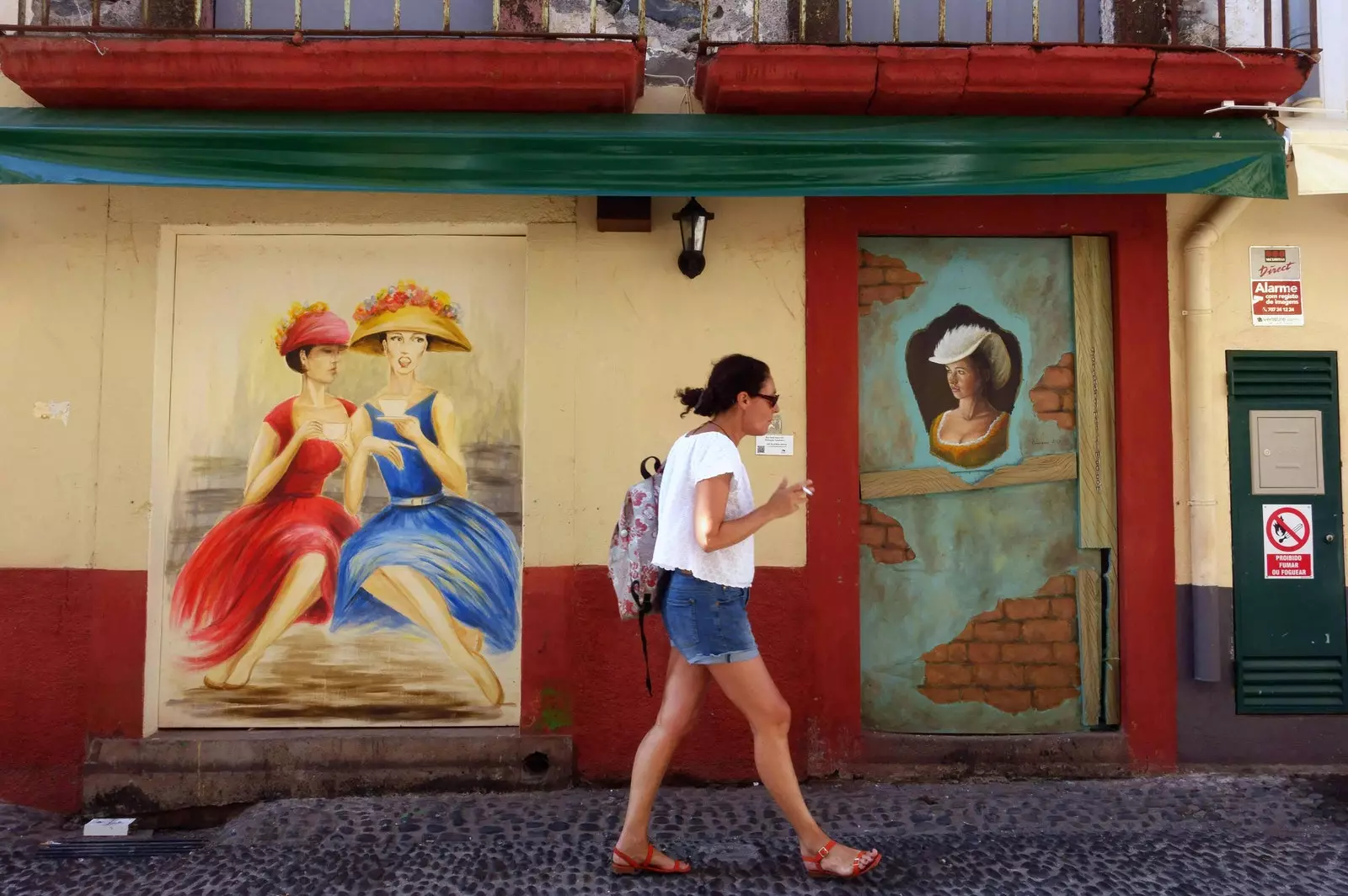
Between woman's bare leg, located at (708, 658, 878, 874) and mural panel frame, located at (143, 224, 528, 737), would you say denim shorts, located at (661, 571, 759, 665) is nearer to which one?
woman's bare leg, located at (708, 658, 878, 874)

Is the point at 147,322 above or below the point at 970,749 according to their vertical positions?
above

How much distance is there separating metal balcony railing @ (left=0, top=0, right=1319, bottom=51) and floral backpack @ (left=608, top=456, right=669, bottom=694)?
2.52 m

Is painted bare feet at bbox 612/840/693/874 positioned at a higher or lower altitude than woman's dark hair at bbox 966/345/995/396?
lower

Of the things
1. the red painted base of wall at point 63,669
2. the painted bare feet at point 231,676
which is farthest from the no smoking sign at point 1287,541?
the red painted base of wall at point 63,669

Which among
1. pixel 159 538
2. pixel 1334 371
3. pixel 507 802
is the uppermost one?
pixel 1334 371

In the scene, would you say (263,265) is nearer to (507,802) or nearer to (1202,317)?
(507,802)

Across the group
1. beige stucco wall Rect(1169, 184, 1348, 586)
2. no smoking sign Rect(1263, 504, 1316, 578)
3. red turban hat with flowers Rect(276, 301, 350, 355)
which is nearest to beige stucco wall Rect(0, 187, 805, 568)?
red turban hat with flowers Rect(276, 301, 350, 355)

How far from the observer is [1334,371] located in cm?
484

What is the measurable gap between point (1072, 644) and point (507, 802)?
2.93 meters

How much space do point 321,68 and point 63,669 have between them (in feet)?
10.3

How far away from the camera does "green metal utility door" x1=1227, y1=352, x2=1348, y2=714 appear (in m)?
4.77

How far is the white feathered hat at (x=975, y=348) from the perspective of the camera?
4.96 meters

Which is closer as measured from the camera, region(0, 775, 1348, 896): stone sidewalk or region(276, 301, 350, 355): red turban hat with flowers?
region(0, 775, 1348, 896): stone sidewalk

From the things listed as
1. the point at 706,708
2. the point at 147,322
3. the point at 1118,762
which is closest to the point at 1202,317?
the point at 1118,762
